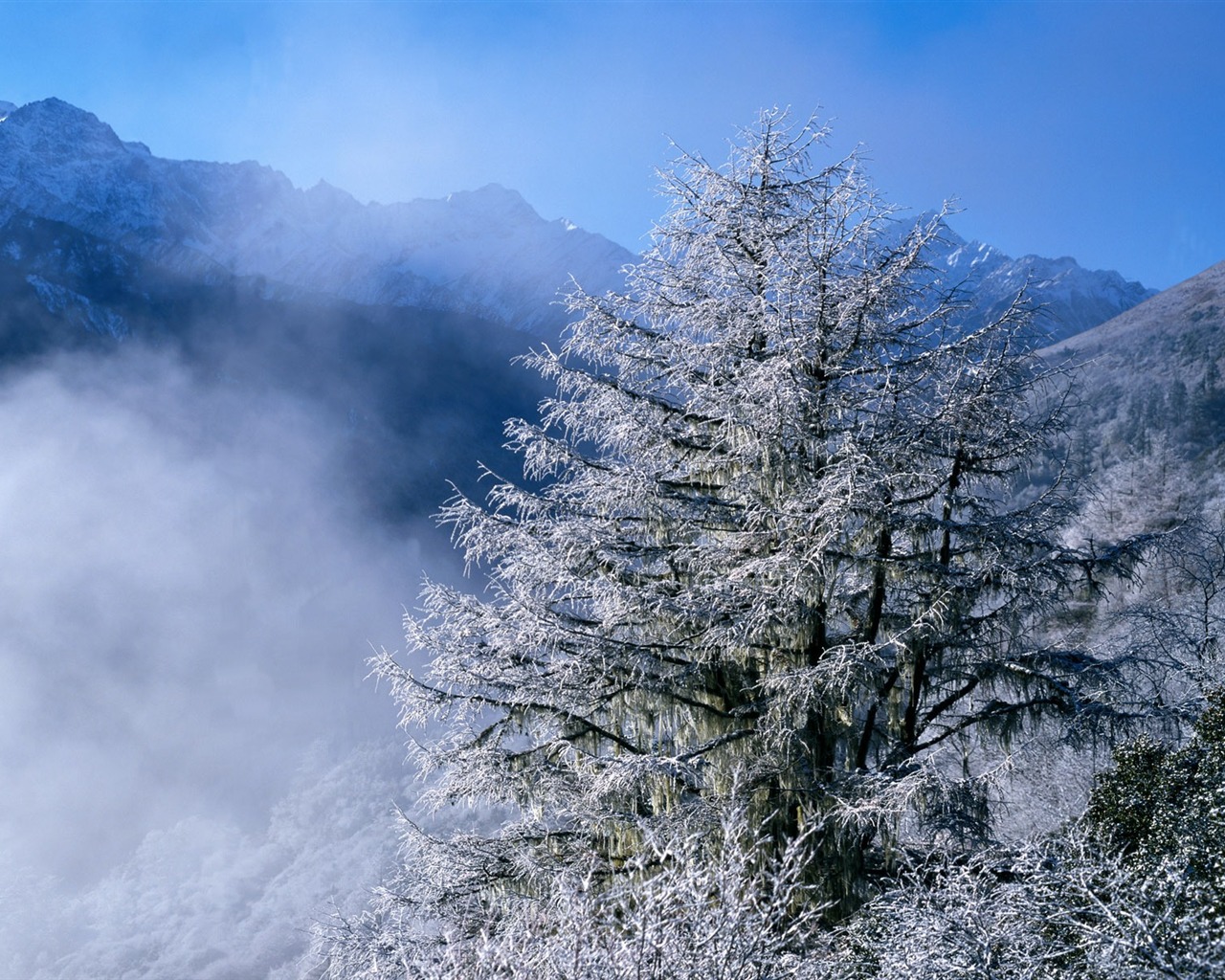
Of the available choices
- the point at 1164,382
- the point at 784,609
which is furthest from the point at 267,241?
the point at 784,609

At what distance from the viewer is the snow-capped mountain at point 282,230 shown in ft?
332

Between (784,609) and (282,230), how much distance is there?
122 meters

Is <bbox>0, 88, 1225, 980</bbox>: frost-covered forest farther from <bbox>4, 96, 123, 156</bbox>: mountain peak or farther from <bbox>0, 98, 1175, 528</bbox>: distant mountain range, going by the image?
<bbox>4, 96, 123, 156</bbox>: mountain peak

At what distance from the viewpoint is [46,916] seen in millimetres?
46656

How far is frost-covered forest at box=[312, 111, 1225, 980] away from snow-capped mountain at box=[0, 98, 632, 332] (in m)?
89.8

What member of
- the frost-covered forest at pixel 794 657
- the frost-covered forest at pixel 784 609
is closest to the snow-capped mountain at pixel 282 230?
the frost-covered forest at pixel 794 657

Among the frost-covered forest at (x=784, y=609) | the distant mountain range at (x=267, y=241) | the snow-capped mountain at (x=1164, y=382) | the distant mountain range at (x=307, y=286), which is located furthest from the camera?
the distant mountain range at (x=267, y=241)

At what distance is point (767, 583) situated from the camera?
19.5 ft

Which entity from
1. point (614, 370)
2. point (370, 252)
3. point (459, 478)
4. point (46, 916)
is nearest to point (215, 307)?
point (370, 252)

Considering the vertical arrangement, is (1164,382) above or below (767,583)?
above

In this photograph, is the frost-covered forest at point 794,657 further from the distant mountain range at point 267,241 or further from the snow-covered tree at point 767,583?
the distant mountain range at point 267,241

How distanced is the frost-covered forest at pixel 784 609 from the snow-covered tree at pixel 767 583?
31 mm

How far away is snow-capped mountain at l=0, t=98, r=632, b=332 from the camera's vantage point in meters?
101

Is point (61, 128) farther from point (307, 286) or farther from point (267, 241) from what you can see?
point (307, 286)
